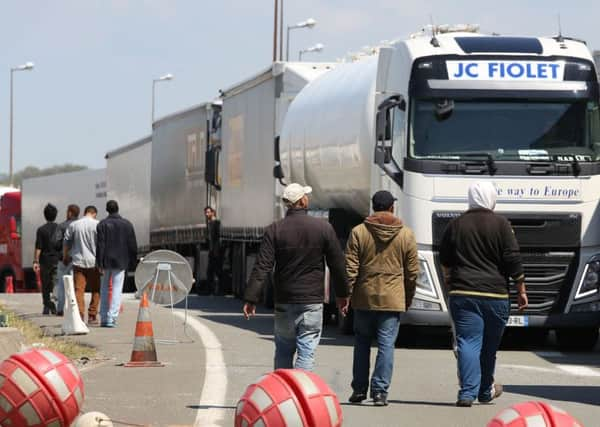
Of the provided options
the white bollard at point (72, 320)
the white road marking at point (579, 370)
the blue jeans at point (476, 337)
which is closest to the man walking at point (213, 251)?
the white bollard at point (72, 320)

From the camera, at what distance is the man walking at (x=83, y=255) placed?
22.8 metres

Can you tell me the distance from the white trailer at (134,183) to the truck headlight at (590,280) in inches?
1002

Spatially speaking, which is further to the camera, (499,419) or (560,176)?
(560,176)

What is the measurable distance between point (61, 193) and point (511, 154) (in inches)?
1400

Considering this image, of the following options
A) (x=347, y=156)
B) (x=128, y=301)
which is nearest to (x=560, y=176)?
(x=347, y=156)

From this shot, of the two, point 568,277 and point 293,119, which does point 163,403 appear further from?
point 293,119

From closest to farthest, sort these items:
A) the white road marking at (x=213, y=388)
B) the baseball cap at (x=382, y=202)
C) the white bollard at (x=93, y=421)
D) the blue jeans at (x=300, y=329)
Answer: the white bollard at (x=93, y=421)
the white road marking at (x=213, y=388)
the blue jeans at (x=300, y=329)
the baseball cap at (x=382, y=202)

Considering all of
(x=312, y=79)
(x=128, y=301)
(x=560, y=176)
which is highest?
(x=312, y=79)

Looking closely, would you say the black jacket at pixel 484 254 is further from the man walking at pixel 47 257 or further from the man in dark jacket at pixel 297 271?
the man walking at pixel 47 257

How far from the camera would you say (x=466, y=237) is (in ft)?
42.0

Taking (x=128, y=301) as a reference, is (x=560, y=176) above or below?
above

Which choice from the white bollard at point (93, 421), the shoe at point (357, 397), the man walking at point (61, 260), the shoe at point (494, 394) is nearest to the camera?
the white bollard at point (93, 421)

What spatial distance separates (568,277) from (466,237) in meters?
6.20

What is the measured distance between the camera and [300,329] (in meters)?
11.8
